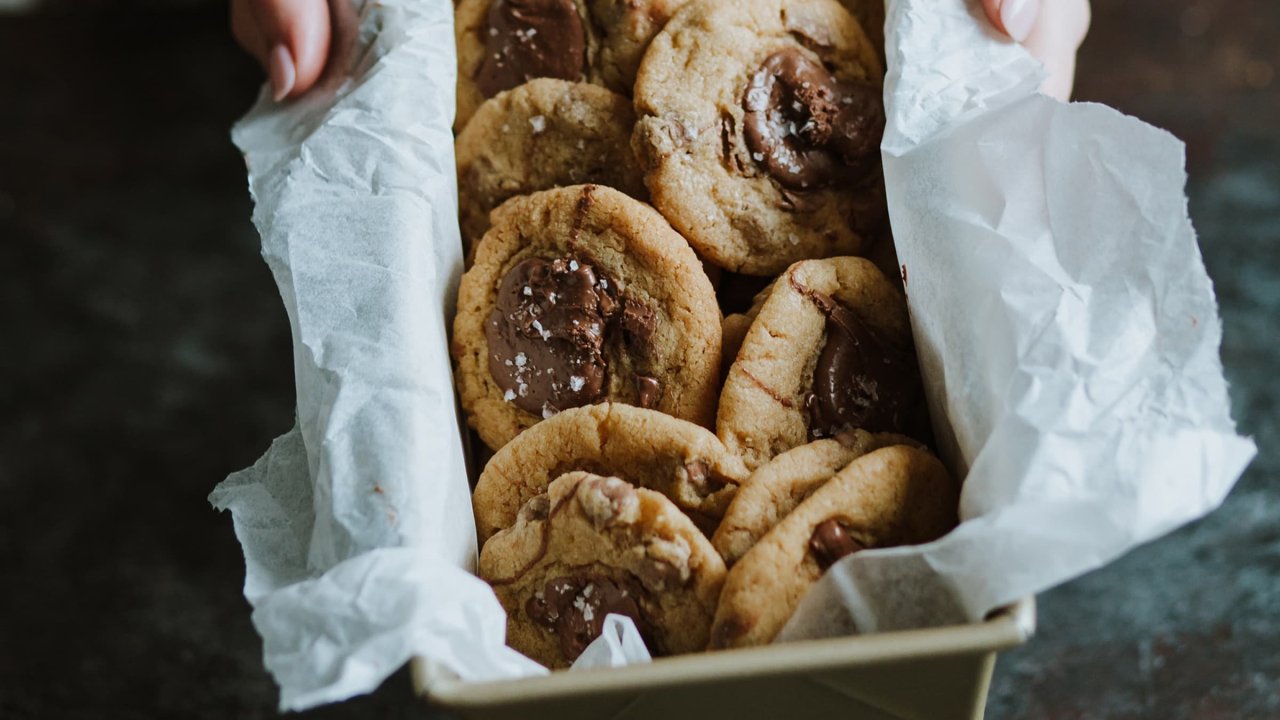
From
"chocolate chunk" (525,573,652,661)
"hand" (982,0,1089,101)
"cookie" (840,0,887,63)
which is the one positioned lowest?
"chocolate chunk" (525,573,652,661)

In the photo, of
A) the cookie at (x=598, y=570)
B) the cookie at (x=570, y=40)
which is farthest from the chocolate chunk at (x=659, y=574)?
→ the cookie at (x=570, y=40)

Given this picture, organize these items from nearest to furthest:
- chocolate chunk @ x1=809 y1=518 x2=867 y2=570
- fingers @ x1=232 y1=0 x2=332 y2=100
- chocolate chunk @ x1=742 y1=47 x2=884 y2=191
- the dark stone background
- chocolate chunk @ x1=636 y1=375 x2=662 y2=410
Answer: chocolate chunk @ x1=809 y1=518 x2=867 y2=570 → chocolate chunk @ x1=636 y1=375 x2=662 y2=410 → chocolate chunk @ x1=742 y1=47 x2=884 y2=191 → fingers @ x1=232 y1=0 x2=332 y2=100 → the dark stone background

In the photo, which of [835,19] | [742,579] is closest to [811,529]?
[742,579]

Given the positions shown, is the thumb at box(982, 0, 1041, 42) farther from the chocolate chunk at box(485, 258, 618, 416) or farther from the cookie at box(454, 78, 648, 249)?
the chocolate chunk at box(485, 258, 618, 416)

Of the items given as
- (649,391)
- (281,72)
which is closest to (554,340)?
(649,391)

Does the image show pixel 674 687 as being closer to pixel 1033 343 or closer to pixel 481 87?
pixel 1033 343

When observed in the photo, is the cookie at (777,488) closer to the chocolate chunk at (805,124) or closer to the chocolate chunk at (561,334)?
the chocolate chunk at (561,334)

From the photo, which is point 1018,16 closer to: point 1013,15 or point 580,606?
point 1013,15

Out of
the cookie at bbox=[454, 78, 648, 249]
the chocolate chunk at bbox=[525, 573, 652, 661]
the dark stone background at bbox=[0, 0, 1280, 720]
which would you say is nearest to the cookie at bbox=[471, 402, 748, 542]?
the chocolate chunk at bbox=[525, 573, 652, 661]

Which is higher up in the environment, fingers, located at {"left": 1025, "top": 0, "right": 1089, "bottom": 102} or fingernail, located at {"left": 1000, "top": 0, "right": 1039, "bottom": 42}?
fingernail, located at {"left": 1000, "top": 0, "right": 1039, "bottom": 42}
